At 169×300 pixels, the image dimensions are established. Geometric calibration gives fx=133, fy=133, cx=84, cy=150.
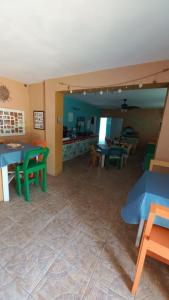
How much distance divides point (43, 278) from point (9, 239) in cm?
63

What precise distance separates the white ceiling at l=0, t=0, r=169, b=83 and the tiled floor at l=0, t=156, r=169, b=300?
2.28 m

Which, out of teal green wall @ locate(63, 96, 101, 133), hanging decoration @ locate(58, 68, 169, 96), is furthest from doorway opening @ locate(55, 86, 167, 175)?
hanging decoration @ locate(58, 68, 169, 96)

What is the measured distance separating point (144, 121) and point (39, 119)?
6222mm

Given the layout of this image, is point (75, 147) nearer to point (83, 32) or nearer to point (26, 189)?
point (26, 189)

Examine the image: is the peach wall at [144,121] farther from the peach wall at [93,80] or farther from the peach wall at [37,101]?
the peach wall at [93,80]

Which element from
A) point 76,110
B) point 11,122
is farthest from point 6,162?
point 76,110

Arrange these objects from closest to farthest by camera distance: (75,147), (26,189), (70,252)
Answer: (70,252)
(26,189)
(75,147)

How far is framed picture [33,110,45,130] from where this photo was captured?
338cm

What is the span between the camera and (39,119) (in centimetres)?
345

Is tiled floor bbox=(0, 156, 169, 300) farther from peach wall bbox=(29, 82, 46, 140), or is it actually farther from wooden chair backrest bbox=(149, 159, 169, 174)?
peach wall bbox=(29, 82, 46, 140)

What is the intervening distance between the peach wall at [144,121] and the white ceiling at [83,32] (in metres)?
6.12

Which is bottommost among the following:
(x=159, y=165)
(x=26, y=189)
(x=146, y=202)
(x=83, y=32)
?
(x=26, y=189)

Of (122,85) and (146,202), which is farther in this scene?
(122,85)

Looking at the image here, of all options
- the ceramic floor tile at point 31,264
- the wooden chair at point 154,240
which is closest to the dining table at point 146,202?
the wooden chair at point 154,240
